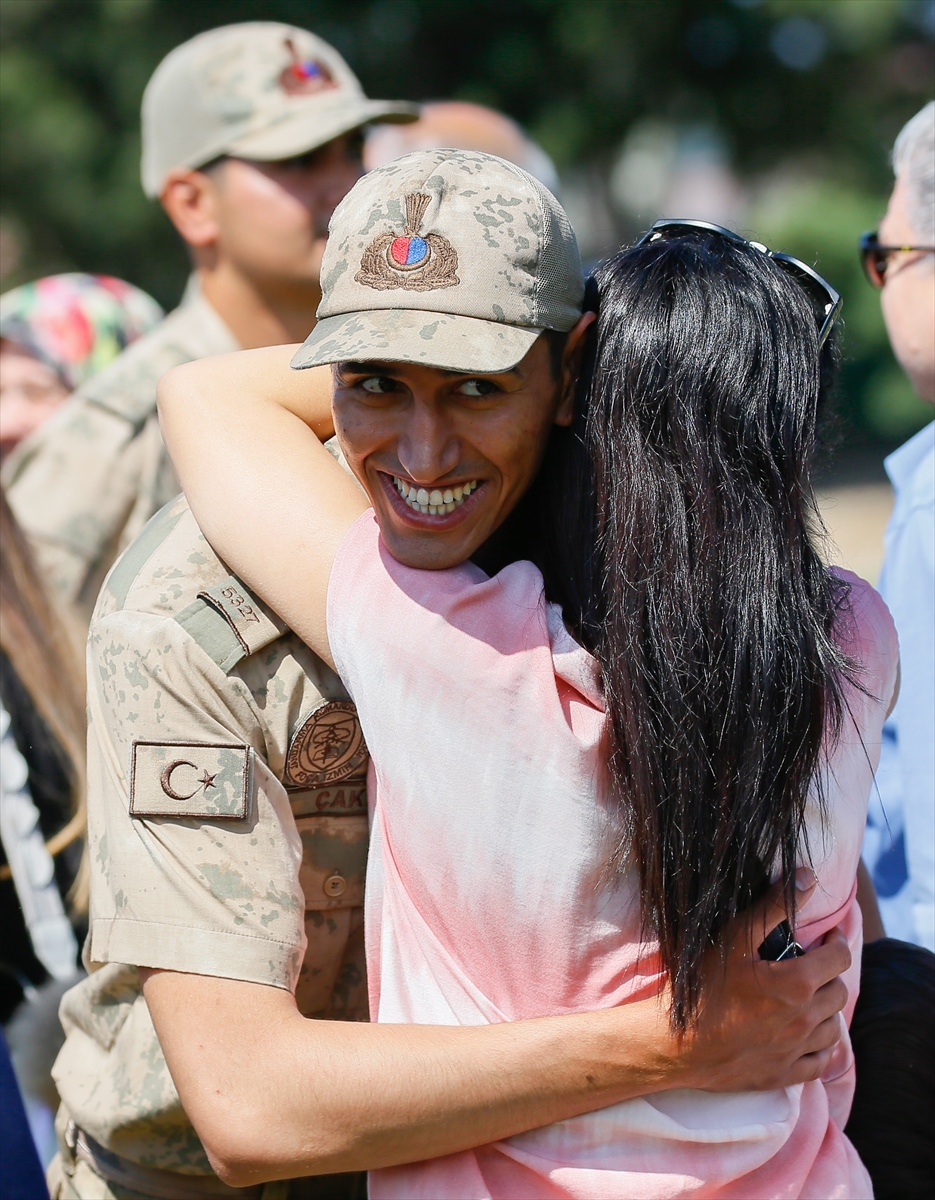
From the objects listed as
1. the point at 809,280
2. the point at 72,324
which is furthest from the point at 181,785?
the point at 72,324

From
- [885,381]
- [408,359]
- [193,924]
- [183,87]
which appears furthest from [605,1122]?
[885,381]

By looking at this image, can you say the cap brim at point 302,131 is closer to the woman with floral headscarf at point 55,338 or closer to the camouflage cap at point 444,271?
the woman with floral headscarf at point 55,338

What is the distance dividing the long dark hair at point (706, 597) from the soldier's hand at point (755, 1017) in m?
0.04

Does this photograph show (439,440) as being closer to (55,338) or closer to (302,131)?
(302,131)

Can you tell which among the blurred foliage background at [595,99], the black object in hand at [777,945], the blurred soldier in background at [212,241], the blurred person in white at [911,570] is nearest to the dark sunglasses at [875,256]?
the blurred person in white at [911,570]

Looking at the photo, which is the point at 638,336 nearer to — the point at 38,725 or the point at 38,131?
the point at 38,725

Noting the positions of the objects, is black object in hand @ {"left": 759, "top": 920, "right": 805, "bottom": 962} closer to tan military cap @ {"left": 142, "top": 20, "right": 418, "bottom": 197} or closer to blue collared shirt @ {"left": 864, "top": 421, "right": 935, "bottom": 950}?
blue collared shirt @ {"left": 864, "top": 421, "right": 935, "bottom": 950}

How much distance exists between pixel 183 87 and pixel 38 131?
1012 cm

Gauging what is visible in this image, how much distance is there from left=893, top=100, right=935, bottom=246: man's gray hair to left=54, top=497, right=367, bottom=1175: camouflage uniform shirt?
1.65 meters

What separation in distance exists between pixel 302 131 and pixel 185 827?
3087mm

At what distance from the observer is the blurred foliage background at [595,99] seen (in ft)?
44.8

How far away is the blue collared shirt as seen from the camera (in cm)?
245

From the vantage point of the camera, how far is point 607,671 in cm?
162

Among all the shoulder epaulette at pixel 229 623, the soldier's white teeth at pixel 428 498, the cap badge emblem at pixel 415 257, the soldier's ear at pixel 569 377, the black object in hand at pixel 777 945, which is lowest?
the black object in hand at pixel 777 945
